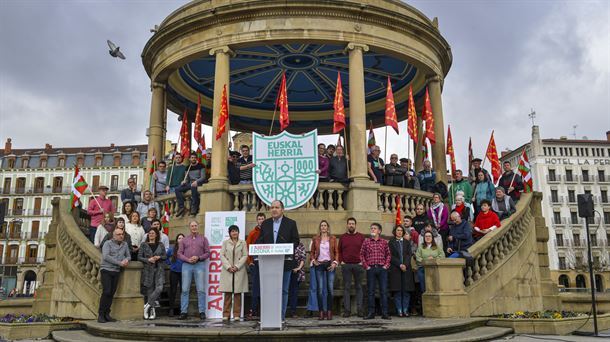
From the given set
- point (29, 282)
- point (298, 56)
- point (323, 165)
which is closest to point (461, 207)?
point (323, 165)

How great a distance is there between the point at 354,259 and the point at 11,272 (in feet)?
216

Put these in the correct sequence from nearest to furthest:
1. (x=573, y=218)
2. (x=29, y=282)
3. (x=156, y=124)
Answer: (x=156, y=124)
(x=29, y=282)
(x=573, y=218)

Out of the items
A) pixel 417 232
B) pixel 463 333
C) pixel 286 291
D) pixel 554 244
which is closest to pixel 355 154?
pixel 417 232

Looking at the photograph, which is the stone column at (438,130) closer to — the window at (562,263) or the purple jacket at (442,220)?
the purple jacket at (442,220)

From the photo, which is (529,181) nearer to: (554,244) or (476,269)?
(476,269)

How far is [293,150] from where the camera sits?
12.5 m

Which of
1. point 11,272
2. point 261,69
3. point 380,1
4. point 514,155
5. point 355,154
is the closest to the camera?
point 355,154

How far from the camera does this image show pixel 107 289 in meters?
9.55

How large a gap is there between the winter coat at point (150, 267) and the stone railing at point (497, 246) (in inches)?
238

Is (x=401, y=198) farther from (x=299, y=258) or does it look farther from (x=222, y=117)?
(x=299, y=258)

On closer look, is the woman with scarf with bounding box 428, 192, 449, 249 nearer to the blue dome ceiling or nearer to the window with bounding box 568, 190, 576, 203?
the blue dome ceiling

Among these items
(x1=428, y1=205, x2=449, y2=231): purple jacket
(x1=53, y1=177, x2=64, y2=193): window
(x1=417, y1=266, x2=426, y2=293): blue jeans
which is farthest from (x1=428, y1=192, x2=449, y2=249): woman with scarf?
(x1=53, y1=177, x2=64, y2=193): window

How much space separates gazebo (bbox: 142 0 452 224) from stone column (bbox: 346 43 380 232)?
0.09ft

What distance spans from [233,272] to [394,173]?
662 cm
